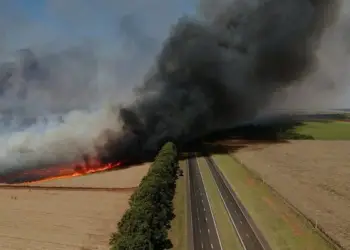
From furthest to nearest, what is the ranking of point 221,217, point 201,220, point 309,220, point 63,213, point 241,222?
point 63,213 → point 221,217 → point 201,220 → point 241,222 → point 309,220

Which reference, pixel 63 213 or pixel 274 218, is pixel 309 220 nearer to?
pixel 274 218

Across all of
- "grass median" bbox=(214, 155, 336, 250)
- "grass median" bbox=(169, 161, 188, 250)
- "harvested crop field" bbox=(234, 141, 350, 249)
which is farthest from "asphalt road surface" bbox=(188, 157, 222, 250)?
"harvested crop field" bbox=(234, 141, 350, 249)

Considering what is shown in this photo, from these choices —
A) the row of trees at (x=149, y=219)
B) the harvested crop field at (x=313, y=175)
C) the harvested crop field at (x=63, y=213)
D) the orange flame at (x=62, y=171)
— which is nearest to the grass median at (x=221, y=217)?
the row of trees at (x=149, y=219)

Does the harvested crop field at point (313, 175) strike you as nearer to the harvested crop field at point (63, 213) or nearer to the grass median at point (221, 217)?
the grass median at point (221, 217)

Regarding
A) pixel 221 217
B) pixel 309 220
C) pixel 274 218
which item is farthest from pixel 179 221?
pixel 309 220

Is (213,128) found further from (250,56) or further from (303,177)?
(303,177)
